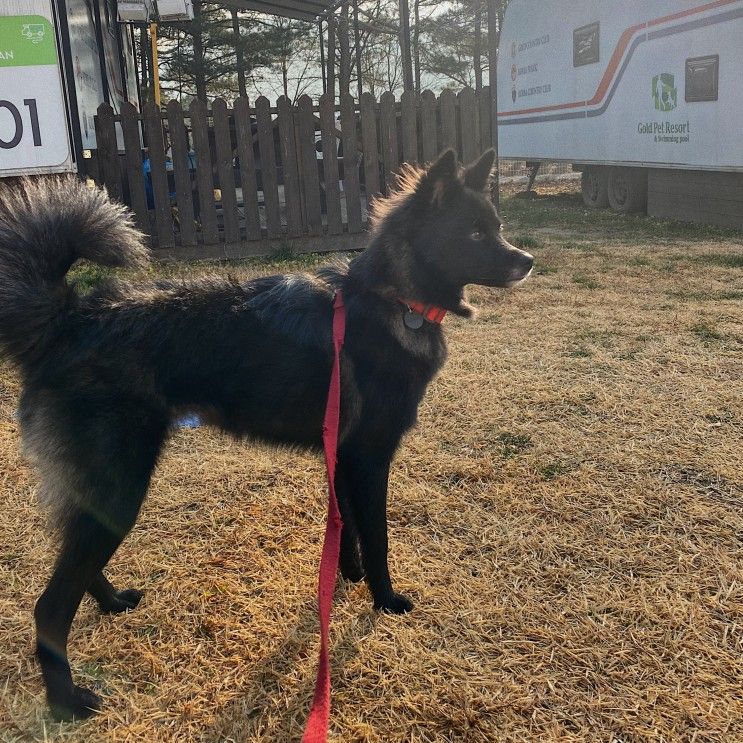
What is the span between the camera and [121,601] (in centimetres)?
242

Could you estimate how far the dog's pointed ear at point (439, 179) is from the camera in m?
2.53

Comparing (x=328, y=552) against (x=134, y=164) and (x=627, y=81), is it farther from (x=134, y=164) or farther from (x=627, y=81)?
(x=627, y=81)

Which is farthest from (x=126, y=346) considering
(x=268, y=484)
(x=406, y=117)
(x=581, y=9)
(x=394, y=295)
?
(x=581, y=9)

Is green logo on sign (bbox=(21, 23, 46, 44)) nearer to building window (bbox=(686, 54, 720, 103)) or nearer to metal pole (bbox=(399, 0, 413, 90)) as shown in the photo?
metal pole (bbox=(399, 0, 413, 90))

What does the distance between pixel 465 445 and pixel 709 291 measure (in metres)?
4.24

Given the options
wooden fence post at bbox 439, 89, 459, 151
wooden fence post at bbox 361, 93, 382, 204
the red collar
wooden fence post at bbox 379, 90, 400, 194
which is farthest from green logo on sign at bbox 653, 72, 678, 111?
the red collar

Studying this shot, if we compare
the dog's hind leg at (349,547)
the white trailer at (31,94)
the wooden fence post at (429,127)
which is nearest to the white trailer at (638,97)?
the wooden fence post at (429,127)

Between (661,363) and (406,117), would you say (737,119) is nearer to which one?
(406,117)

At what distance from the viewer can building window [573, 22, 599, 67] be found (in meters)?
12.6

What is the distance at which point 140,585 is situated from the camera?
2.55 m

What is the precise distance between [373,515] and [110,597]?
3.33 ft

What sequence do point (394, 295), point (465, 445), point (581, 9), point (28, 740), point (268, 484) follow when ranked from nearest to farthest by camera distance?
point (28, 740) < point (394, 295) < point (268, 484) < point (465, 445) < point (581, 9)

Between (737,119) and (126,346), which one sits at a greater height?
(737,119)

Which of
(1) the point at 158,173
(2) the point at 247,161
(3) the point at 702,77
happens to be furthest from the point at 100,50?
Answer: (3) the point at 702,77
